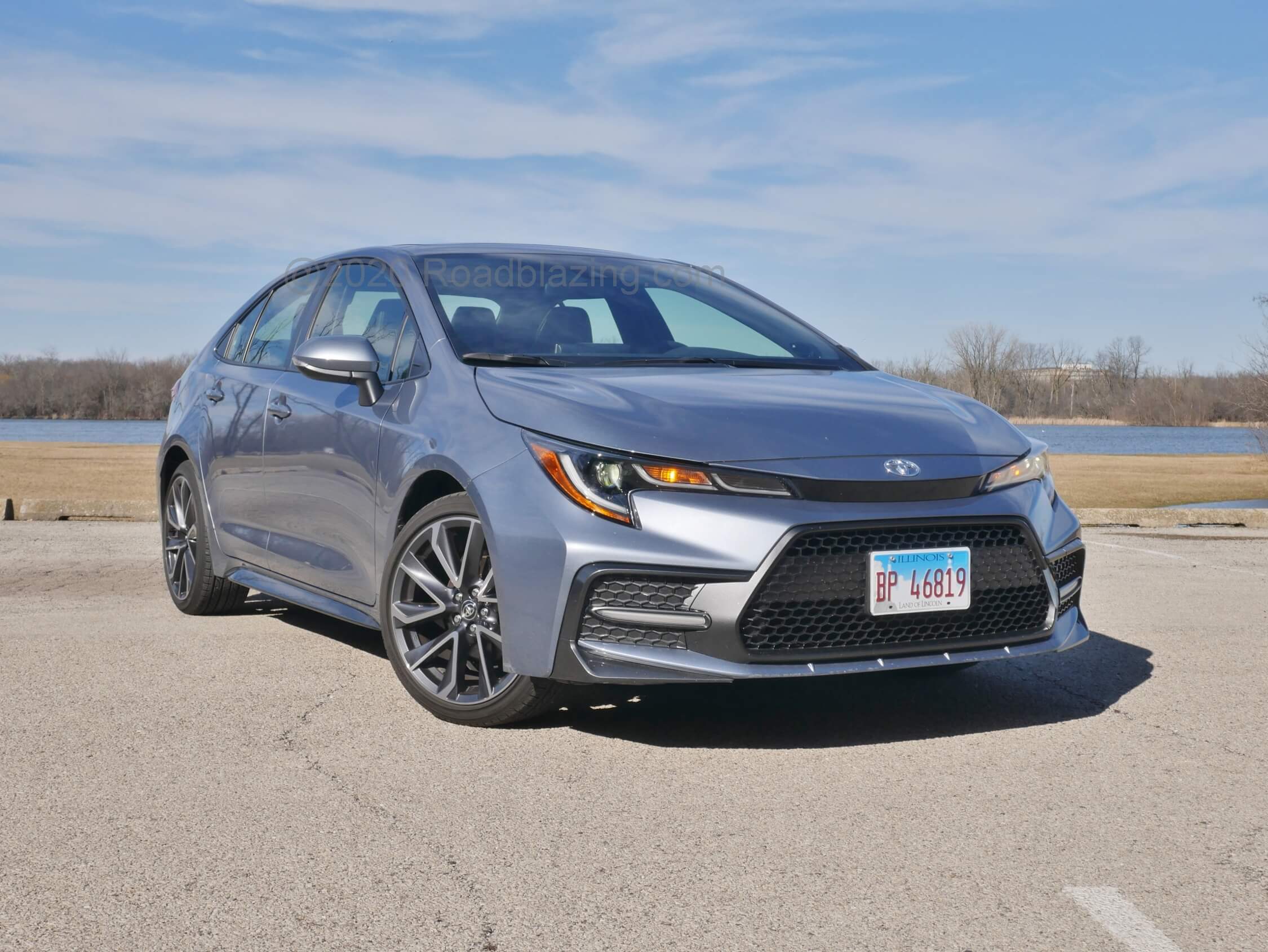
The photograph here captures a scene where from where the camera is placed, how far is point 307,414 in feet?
16.6

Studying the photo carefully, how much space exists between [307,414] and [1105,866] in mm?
3382

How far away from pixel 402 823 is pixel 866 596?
4.63 feet

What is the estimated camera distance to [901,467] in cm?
377

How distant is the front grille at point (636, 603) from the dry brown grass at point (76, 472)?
11.4 metres

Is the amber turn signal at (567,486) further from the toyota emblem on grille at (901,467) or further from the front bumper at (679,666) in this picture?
the toyota emblem on grille at (901,467)

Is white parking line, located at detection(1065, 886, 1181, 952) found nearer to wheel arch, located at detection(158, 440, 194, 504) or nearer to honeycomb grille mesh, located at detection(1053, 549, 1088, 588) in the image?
honeycomb grille mesh, located at detection(1053, 549, 1088, 588)

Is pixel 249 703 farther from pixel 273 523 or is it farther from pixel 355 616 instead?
pixel 273 523

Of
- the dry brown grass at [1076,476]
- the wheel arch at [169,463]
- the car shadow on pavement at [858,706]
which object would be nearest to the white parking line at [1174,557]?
the car shadow on pavement at [858,706]

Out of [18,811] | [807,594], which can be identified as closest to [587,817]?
[807,594]

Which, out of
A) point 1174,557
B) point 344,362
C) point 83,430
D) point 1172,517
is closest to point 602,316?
point 344,362

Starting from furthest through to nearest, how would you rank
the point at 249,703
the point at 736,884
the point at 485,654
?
1. the point at 249,703
2. the point at 485,654
3. the point at 736,884

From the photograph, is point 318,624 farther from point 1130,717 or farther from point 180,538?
point 1130,717

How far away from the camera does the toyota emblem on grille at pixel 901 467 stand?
3.74 metres

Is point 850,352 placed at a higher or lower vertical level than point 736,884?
higher
